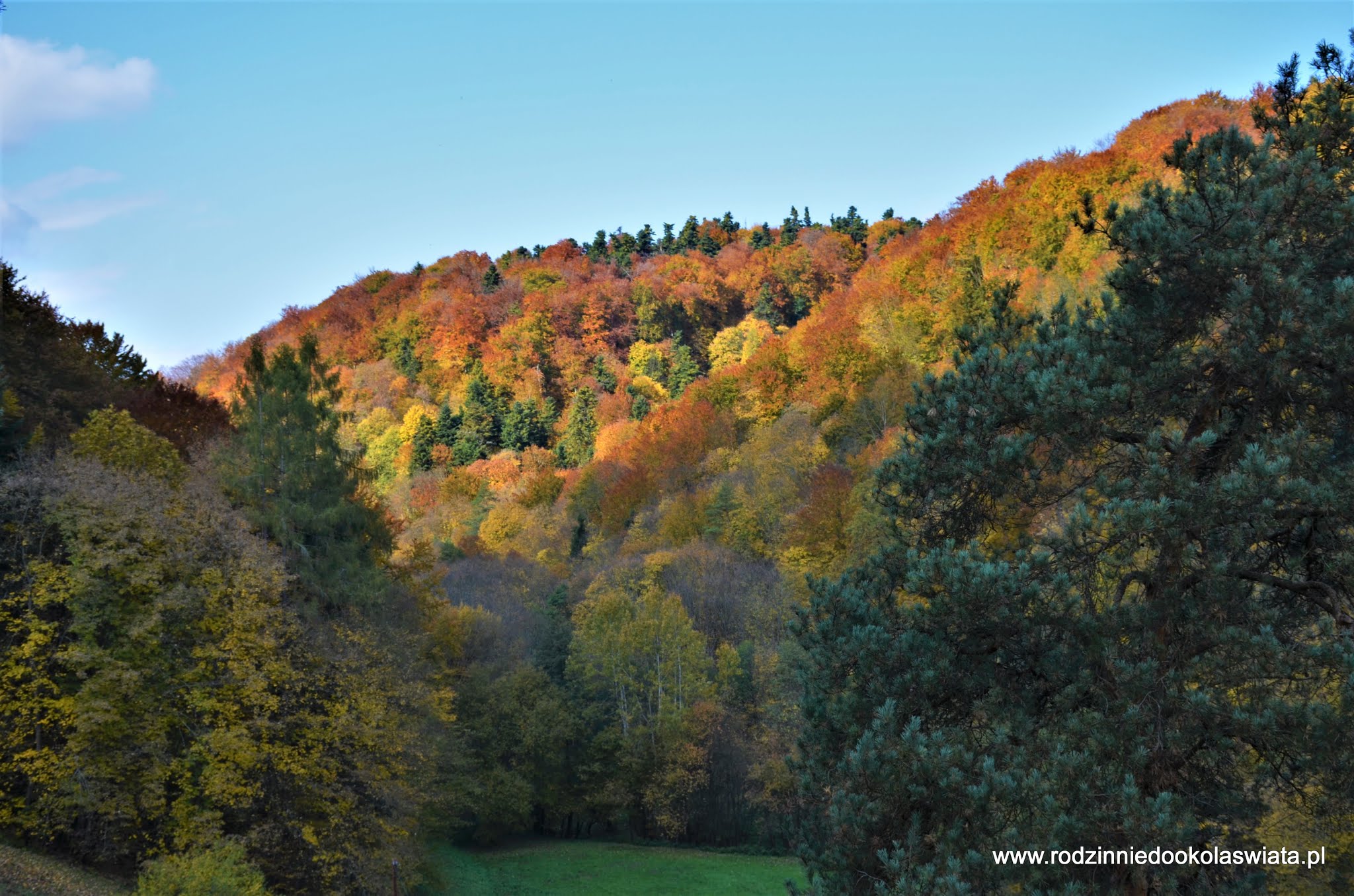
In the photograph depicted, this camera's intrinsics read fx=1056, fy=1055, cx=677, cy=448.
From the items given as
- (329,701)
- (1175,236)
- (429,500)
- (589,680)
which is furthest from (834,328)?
(1175,236)

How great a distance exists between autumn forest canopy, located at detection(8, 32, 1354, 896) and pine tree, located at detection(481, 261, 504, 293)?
64.2m

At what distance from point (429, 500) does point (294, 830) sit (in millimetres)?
56415

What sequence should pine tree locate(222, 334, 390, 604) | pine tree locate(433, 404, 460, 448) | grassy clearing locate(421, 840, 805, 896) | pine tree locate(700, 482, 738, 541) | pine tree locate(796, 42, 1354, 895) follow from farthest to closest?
pine tree locate(433, 404, 460, 448), pine tree locate(700, 482, 738, 541), grassy clearing locate(421, 840, 805, 896), pine tree locate(222, 334, 390, 604), pine tree locate(796, 42, 1354, 895)

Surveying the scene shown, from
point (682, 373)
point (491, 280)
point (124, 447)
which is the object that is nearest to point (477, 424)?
point (682, 373)

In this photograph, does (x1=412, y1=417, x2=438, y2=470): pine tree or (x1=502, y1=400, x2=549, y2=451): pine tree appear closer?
(x1=502, y1=400, x2=549, y2=451): pine tree

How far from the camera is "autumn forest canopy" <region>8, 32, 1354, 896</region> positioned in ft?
30.1

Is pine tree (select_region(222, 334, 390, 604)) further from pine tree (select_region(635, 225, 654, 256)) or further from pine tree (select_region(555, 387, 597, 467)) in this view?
pine tree (select_region(635, 225, 654, 256))

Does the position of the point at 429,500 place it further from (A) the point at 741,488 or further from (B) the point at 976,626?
(B) the point at 976,626

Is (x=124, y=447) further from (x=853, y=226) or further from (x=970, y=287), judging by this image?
(x=853, y=226)

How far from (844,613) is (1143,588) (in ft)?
9.87

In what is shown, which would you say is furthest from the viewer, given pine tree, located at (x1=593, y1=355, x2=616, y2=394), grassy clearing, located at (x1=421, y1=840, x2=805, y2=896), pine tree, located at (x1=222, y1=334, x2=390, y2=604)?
pine tree, located at (x1=593, y1=355, x2=616, y2=394)

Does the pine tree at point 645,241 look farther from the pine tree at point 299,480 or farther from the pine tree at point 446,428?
the pine tree at point 299,480

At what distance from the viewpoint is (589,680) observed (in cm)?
3869

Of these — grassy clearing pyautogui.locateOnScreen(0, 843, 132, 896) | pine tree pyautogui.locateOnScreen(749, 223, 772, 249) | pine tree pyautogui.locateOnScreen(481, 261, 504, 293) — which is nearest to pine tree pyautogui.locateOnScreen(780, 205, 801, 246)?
pine tree pyautogui.locateOnScreen(749, 223, 772, 249)
